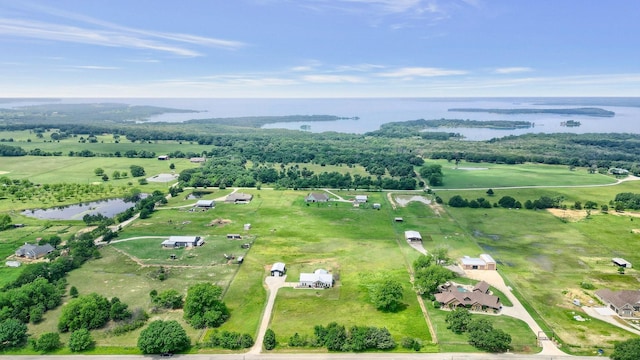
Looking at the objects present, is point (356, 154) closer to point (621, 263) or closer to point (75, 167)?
point (75, 167)

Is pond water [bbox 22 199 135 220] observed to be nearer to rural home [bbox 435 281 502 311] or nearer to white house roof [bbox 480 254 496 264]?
rural home [bbox 435 281 502 311]

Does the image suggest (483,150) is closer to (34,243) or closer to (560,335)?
(560,335)

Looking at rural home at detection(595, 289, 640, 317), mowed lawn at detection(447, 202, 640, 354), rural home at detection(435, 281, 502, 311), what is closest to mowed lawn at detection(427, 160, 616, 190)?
mowed lawn at detection(447, 202, 640, 354)

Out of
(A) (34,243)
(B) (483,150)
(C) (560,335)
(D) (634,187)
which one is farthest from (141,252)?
(B) (483,150)

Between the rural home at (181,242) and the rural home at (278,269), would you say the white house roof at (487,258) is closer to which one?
the rural home at (278,269)

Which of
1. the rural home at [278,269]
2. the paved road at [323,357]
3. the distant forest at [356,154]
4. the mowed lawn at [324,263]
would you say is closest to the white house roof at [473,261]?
the mowed lawn at [324,263]

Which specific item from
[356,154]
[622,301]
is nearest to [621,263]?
[622,301]

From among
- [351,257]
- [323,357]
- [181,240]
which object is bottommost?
[323,357]
